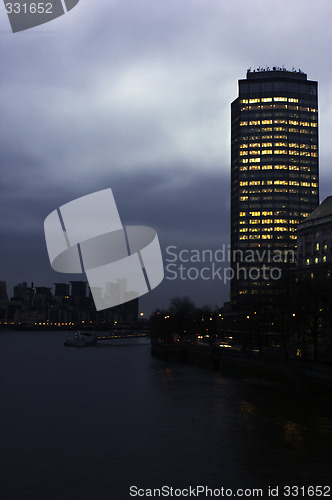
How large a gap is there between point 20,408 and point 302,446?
2493 centimetres

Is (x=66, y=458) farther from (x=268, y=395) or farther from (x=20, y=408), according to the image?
(x=268, y=395)

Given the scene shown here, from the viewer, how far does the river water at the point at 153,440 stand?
27.1 metres

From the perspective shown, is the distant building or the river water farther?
the distant building

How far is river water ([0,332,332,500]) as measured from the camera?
89.0ft

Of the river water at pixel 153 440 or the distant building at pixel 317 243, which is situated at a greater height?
the distant building at pixel 317 243

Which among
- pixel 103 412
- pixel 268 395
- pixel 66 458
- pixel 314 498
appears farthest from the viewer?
pixel 268 395

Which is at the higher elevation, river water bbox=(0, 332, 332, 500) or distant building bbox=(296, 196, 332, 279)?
distant building bbox=(296, 196, 332, 279)

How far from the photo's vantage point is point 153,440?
35875 mm

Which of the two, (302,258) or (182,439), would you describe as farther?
(302,258)

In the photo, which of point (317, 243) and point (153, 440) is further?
point (317, 243)

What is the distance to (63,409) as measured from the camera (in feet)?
157

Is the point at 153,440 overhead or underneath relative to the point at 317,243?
underneath

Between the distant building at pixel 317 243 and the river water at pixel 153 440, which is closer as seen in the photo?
the river water at pixel 153 440

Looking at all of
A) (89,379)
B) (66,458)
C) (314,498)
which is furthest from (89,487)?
(89,379)
